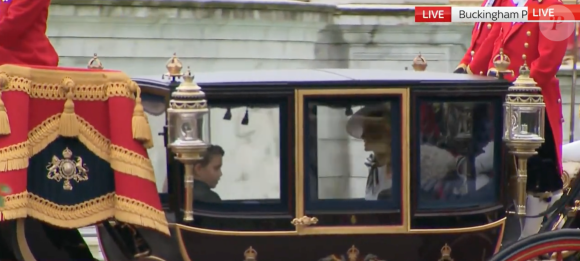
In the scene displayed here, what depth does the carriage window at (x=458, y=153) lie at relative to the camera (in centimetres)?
473

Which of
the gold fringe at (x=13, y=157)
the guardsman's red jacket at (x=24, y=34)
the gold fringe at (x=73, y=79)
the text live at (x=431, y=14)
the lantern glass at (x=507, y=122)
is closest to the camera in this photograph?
the gold fringe at (x=13, y=157)

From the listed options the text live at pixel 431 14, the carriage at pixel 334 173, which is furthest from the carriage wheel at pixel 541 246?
the text live at pixel 431 14

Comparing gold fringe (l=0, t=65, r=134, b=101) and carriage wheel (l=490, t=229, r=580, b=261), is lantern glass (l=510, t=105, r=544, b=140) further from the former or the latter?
gold fringe (l=0, t=65, r=134, b=101)

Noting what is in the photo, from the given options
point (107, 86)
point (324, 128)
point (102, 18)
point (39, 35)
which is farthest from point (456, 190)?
point (102, 18)

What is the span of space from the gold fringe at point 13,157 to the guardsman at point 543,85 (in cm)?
193

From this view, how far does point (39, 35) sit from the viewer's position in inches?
204

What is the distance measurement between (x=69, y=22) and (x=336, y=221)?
577cm

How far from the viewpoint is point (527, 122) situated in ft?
15.5

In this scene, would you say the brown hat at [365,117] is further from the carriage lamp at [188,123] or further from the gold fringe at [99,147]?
the gold fringe at [99,147]

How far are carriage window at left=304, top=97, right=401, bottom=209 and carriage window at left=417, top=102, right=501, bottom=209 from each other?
107mm

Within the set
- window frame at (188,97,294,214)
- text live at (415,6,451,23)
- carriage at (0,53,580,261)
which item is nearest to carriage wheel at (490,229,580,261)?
carriage at (0,53,580,261)

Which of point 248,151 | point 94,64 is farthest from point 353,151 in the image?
point 94,64

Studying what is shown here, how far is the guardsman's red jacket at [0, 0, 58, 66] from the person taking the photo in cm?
505

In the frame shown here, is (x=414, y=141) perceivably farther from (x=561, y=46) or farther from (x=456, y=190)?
(x=561, y=46)
